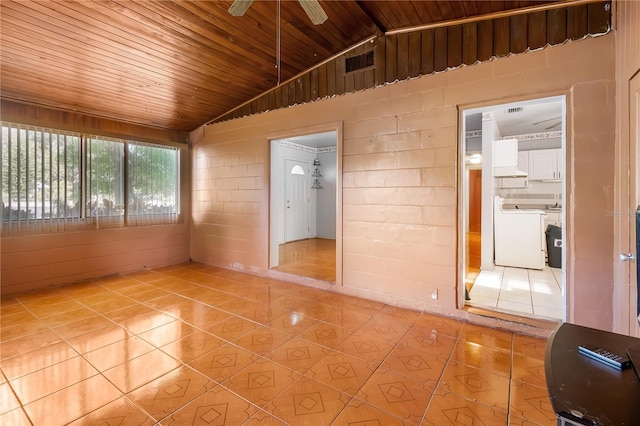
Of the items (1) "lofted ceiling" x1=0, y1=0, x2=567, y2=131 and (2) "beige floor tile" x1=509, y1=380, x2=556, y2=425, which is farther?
(1) "lofted ceiling" x1=0, y1=0, x2=567, y2=131

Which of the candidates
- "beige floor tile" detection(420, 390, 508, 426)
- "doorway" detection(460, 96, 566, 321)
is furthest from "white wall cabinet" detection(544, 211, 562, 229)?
"beige floor tile" detection(420, 390, 508, 426)

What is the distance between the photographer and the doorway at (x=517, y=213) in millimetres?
3176

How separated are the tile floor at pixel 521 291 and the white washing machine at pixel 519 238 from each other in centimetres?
17

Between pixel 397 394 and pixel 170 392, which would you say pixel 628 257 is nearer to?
pixel 397 394

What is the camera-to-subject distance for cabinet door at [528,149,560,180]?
6418 mm

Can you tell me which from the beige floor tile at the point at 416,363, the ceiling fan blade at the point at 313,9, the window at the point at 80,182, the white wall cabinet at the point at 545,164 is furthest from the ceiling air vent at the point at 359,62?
the white wall cabinet at the point at 545,164

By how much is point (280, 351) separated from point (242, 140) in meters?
3.60

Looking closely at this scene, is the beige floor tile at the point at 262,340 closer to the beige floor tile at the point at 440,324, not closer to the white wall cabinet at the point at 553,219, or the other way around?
the beige floor tile at the point at 440,324

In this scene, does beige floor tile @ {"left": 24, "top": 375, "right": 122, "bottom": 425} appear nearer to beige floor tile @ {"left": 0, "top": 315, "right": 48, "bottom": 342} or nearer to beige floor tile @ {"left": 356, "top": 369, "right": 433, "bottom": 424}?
beige floor tile @ {"left": 0, "top": 315, "right": 48, "bottom": 342}

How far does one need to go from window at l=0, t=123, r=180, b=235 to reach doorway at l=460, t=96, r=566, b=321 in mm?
4987

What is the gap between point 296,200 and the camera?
7898 mm

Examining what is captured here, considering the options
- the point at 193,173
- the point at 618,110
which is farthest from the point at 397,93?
the point at 193,173

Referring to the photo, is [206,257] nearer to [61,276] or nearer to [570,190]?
[61,276]

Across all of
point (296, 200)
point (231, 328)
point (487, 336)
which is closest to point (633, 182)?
point (487, 336)
